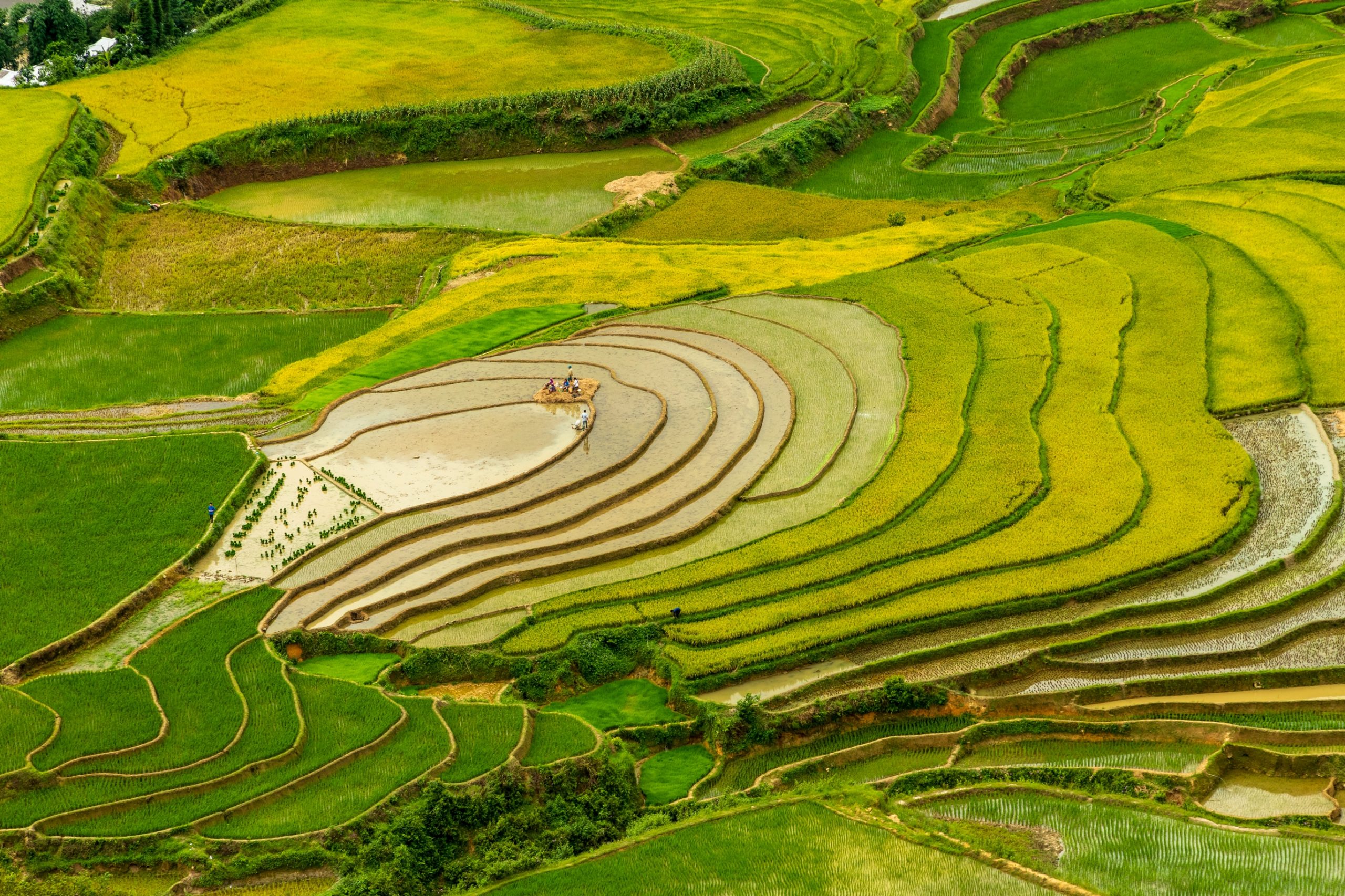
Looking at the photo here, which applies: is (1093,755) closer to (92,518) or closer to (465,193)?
(92,518)

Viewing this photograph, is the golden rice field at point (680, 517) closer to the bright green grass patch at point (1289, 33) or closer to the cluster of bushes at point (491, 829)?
the cluster of bushes at point (491, 829)

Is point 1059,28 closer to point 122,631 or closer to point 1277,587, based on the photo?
point 1277,587

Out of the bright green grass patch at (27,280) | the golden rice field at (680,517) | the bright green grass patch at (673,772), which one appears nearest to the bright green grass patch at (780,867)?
the golden rice field at (680,517)

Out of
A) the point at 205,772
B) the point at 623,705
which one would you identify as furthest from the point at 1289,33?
the point at 205,772

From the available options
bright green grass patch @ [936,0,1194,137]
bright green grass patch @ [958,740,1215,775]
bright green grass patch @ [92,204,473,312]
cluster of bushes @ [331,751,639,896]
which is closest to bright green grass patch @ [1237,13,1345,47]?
bright green grass patch @ [936,0,1194,137]

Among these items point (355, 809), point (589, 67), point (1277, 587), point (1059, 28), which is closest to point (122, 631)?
point (355, 809)
